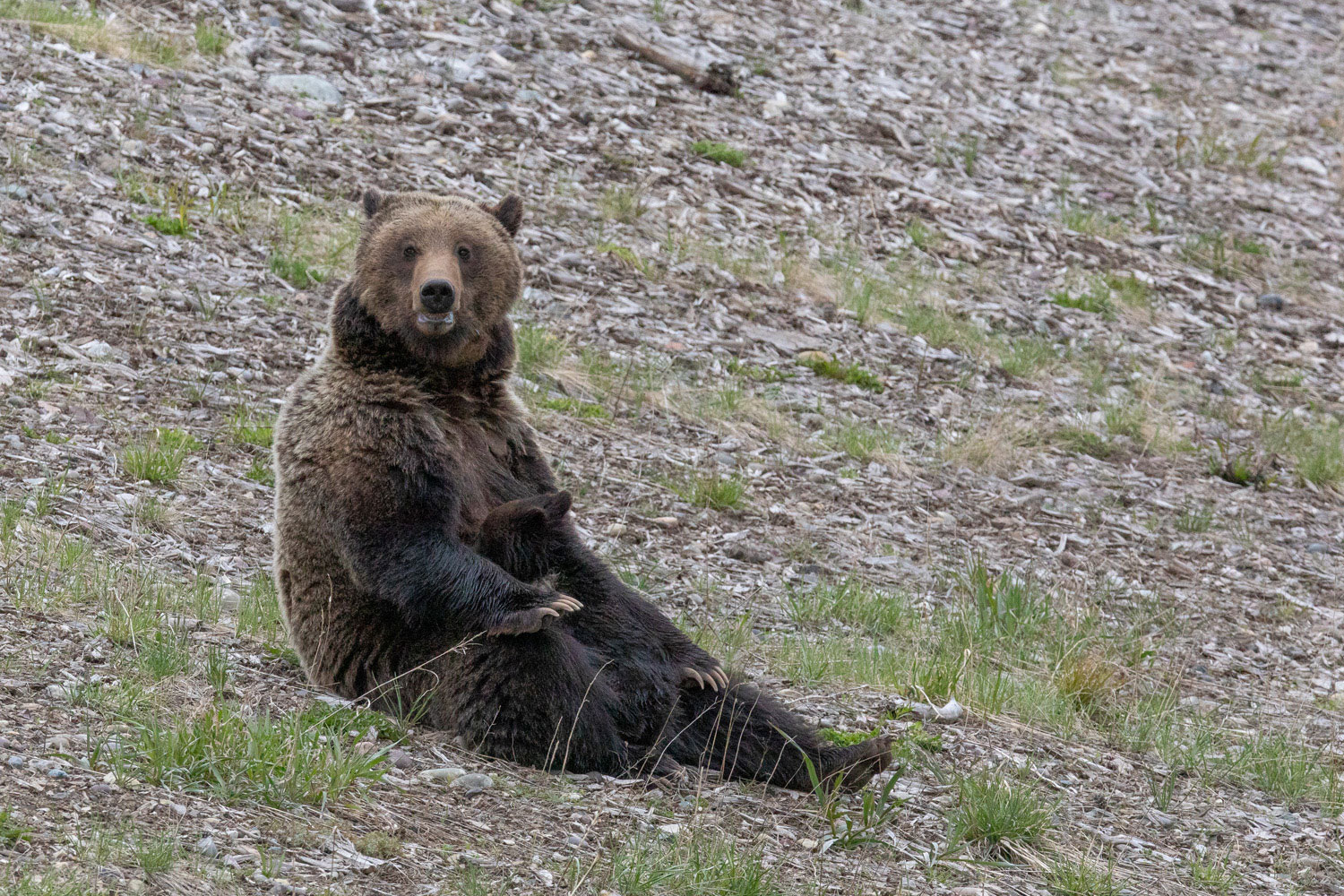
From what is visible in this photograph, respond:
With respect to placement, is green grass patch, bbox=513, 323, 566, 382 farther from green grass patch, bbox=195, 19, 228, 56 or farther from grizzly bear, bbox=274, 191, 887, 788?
green grass patch, bbox=195, 19, 228, 56

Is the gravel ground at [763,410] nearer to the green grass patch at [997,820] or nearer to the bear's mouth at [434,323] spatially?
the green grass patch at [997,820]

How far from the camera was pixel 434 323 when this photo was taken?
481cm

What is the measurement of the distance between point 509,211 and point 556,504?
1.24 m

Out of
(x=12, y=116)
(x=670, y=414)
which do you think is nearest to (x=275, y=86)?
(x=12, y=116)

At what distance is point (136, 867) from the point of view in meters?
3.21

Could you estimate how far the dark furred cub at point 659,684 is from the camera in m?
4.73

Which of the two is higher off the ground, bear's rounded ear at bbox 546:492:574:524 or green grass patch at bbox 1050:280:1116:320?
green grass patch at bbox 1050:280:1116:320

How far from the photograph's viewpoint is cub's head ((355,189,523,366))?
16.0 ft

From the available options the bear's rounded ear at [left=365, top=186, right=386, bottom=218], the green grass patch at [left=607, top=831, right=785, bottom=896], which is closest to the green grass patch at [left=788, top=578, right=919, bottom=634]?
the bear's rounded ear at [left=365, top=186, right=386, bottom=218]

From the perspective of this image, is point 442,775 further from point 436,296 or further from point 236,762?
point 436,296

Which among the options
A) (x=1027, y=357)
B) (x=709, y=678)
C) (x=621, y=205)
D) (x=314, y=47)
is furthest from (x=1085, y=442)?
(x=314, y=47)

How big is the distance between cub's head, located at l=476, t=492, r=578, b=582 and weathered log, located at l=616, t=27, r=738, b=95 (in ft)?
23.8

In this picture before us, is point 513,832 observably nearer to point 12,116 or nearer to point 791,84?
point 12,116

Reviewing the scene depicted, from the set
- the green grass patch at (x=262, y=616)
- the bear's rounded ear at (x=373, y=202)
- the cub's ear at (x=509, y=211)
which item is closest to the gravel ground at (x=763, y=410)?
the green grass patch at (x=262, y=616)
